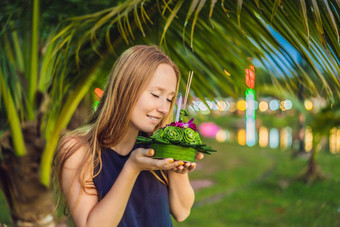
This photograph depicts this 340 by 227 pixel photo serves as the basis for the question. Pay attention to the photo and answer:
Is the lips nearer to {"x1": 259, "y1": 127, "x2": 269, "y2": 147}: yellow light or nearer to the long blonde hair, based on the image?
the long blonde hair

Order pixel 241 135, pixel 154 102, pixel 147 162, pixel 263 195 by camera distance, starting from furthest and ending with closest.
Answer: pixel 241 135
pixel 263 195
pixel 154 102
pixel 147 162

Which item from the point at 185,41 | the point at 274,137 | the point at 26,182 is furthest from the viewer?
the point at 274,137

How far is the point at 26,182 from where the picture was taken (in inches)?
80.6

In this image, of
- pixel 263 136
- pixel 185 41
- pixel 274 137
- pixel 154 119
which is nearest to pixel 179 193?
pixel 154 119

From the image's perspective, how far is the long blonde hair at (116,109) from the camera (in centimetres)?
109

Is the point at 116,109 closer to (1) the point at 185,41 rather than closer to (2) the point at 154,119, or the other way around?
(2) the point at 154,119

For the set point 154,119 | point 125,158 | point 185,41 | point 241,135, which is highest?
point 185,41

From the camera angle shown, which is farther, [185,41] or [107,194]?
[185,41]

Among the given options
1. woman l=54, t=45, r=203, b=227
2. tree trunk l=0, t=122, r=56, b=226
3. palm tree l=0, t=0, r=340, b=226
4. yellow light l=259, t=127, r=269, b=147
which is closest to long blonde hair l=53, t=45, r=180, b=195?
woman l=54, t=45, r=203, b=227

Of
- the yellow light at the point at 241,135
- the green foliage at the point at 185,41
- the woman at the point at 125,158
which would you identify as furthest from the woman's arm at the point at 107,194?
the yellow light at the point at 241,135

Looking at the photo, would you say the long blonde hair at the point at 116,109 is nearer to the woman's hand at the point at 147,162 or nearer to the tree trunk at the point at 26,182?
the woman's hand at the point at 147,162

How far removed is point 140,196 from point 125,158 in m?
0.12

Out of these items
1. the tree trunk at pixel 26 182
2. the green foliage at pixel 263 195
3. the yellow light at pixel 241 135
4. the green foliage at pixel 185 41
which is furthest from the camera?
the yellow light at pixel 241 135

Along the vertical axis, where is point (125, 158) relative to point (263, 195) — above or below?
above
